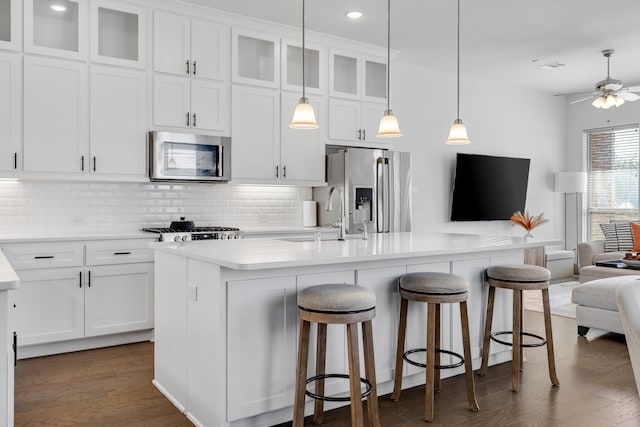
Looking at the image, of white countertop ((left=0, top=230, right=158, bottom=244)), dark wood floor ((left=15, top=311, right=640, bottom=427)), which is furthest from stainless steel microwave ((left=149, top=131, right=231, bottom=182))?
dark wood floor ((left=15, top=311, right=640, bottom=427))

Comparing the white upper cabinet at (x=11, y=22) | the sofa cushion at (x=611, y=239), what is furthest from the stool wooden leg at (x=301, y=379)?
the sofa cushion at (x=611, y=239)

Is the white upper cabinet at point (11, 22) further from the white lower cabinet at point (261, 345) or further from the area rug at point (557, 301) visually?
the area rug at point (557, 301)

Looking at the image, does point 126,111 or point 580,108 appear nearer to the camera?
point 126,111

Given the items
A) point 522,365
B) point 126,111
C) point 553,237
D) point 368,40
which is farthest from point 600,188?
point 126,111

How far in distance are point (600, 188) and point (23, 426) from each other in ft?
27.1

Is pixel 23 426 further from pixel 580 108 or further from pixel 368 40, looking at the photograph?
pixel 580 108

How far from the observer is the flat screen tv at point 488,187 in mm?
7156

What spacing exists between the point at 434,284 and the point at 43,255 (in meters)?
2.91

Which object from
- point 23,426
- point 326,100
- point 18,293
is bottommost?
point 23,426

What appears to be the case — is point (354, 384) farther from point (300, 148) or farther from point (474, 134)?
point (474, 134)

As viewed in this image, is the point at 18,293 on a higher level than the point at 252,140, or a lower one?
lower

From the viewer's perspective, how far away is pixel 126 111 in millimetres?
4430

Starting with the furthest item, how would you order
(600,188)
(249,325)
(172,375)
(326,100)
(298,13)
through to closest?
(600,188), (326,100), (298,13), (172,375), (249,325)

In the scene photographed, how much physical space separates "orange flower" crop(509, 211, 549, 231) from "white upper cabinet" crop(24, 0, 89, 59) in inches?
236
